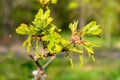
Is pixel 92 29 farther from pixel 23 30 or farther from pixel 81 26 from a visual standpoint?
pixel 81 26

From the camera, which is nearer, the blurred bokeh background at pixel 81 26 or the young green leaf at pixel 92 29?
the young green leaf at pixel 92 29

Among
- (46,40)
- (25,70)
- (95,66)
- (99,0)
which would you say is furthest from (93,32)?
(99,0)

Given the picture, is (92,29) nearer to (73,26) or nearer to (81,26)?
(73,26)

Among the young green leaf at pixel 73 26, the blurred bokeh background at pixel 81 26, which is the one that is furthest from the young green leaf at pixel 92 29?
the blurred bokeh background at pixel 81 26

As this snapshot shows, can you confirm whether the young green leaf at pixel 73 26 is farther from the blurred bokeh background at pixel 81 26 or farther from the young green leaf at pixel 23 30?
the blurred bokeh background at pixel 81 26

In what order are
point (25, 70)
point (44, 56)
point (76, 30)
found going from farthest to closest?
point (25, 70) → point (76, 30) → point (44, 56)

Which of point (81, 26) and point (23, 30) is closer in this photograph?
point (23, 30)

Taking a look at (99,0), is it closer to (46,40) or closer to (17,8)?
(17,8)

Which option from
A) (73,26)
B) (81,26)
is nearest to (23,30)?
(73,26)

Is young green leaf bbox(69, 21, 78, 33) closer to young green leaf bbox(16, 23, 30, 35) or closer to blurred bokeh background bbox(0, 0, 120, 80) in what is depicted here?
young green leaf bbox(16, 23, 30, 35)

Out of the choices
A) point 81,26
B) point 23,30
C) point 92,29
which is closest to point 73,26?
point 92,29

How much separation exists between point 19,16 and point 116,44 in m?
9.06

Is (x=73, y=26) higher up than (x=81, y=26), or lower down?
lower down

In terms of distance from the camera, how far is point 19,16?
4228cm
